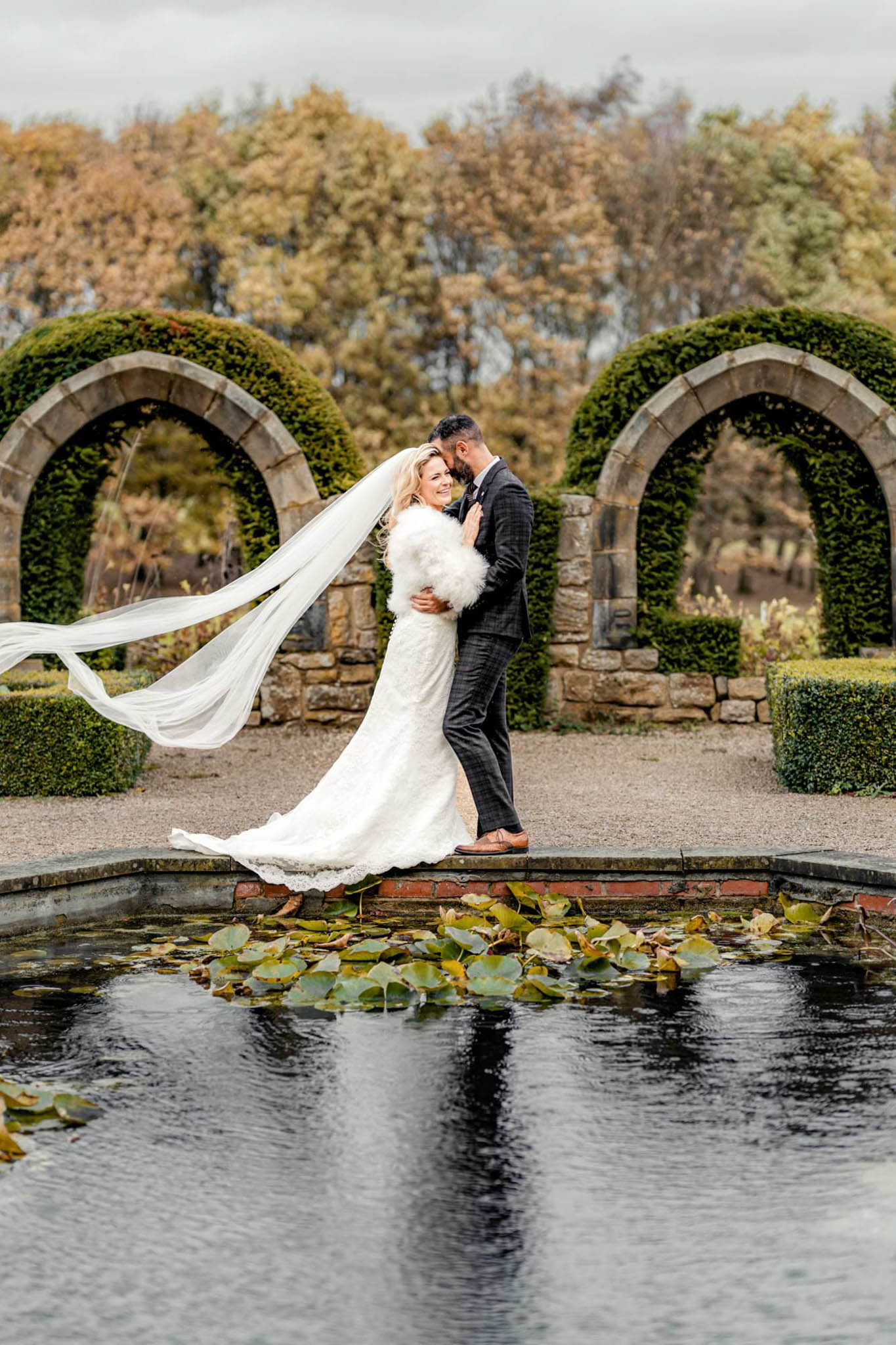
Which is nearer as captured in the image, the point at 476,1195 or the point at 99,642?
the point at 476,1195

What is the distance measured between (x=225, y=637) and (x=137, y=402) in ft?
18.0

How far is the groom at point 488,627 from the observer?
19.2 ft

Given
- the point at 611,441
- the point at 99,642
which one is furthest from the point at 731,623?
the point at 99,642

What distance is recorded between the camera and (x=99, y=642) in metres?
6.37

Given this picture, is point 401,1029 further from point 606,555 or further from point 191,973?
point 606,555

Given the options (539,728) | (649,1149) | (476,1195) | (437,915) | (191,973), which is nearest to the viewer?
(476,1195)

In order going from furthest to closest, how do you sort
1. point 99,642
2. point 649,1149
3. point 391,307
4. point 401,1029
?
point 391,307, point 99,642, point 401,1029, point 649,1149

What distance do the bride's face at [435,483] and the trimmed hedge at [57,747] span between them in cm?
322

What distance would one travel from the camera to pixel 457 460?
6.02 meters

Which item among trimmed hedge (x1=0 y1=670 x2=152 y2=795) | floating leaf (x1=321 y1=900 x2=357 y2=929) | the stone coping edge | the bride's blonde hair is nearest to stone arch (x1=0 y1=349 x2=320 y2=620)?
trimmed hedge (x1=0 y1=670 x2=152 y2=795)

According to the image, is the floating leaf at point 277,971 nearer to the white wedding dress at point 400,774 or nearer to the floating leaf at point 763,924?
the white wedding dress at point 400,774

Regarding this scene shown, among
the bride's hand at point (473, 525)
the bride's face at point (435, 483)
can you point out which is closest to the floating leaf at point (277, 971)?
the bride's hand at point (473, 525)

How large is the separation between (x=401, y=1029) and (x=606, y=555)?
25.3 feet

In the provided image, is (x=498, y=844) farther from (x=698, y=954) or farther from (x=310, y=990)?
(x=310, y=990)
